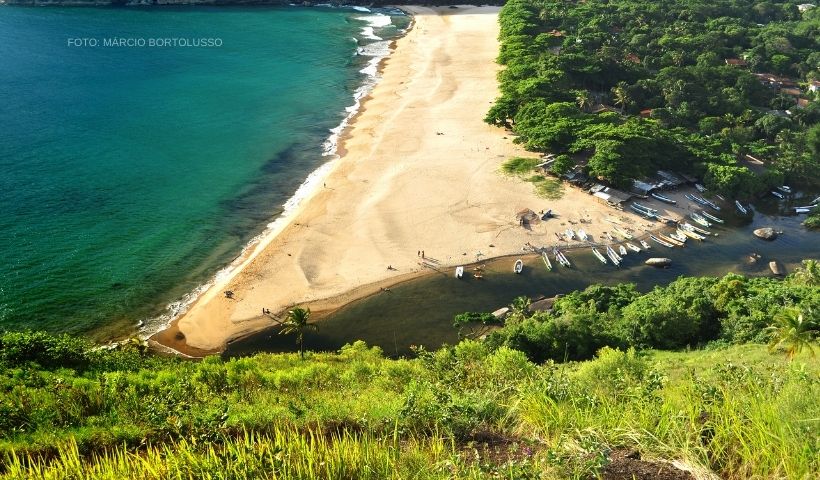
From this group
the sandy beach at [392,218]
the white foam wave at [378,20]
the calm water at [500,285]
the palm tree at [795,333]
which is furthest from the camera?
the white foam wave at [378,20]

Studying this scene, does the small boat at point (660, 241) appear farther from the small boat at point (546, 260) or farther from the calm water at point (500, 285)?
the small boat at point (546, 260)

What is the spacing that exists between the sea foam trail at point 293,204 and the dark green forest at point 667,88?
62.8 feet

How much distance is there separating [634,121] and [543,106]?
10.1 m

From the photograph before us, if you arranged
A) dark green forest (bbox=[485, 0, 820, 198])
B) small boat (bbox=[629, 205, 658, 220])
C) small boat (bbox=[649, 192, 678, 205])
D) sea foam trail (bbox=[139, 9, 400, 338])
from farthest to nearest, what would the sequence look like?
dark green forest (bbox=[485, 0, 820, 198]) → small boat (bbox=[649, 192, 678, 205]) → small boat (bbox=[629, 205, 658, 220]) → sea foam trail (bbox=[139, 9, 400, 338])

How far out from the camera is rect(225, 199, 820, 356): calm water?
38281mm

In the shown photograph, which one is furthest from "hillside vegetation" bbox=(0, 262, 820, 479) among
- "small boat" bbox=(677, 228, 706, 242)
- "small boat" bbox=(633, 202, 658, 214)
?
"small boat" bbox=(633, 202, 658, 214)

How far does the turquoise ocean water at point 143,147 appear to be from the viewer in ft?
137

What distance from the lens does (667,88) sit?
71000mm

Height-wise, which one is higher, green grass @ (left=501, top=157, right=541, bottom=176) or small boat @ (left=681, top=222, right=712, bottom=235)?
green grass @ (left=501, top=157, right=541, bottom=176)

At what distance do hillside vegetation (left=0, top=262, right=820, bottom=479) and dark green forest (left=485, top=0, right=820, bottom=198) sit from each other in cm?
3170

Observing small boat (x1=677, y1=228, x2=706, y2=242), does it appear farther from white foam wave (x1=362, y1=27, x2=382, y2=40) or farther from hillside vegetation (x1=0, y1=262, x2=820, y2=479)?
white foam wave (x1=362, y1=27, x2=382, y2=40)

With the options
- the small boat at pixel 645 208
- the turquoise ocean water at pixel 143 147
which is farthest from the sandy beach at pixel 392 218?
the turquoise ocean water at pixel 143 147

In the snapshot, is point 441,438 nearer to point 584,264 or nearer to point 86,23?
point 584,264

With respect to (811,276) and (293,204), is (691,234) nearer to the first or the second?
(811,276)
